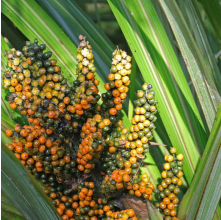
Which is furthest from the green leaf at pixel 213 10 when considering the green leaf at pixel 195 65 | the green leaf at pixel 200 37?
the green leaf at pixel 195 65

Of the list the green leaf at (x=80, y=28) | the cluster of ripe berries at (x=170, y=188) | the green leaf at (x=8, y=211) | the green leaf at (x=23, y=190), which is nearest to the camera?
the green leaf at (x=23, y=190)

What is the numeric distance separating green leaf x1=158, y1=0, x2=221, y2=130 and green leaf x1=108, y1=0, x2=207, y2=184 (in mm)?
62

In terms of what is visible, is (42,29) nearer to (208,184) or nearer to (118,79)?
(118,79)

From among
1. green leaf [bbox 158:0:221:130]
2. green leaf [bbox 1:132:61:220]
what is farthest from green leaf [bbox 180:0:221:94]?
green leaf [bbox 1:132:61:220]

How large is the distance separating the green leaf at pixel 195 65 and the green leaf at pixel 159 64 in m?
0.06

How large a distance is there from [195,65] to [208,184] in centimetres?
42

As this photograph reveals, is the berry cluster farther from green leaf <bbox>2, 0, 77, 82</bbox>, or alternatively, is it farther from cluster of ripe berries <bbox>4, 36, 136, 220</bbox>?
green leaf <bbox>2, 0, 77, 82</bbox>

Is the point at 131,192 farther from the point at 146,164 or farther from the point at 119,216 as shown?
the point at 146,164

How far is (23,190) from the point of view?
33.1 inches

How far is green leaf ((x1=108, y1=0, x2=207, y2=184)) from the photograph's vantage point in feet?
3.86

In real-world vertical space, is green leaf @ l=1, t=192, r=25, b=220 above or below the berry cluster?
below

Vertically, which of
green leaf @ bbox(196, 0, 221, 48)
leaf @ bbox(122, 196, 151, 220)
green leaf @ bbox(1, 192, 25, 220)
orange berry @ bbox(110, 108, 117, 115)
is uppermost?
green leaf @ bbox(196, 0, 221, 48)

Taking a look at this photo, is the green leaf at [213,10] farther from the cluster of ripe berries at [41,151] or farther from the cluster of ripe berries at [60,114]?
the cluster of ripe berries at [41,151]

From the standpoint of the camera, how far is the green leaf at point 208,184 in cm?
98
